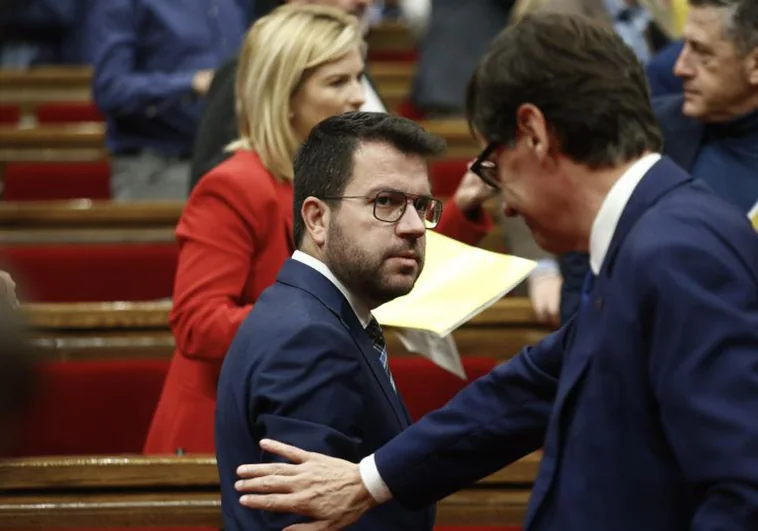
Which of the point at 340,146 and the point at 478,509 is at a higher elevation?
the point at 340,146

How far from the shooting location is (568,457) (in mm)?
1472

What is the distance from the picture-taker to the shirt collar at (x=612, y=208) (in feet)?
4.87

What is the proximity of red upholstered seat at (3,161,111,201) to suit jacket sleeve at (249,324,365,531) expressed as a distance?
2.82 m

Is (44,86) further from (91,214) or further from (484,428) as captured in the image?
(484,428)

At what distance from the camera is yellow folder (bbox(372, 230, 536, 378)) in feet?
6.82

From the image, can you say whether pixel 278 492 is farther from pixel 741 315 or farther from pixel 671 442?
pixel 741 315

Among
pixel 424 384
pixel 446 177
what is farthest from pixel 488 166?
pixel 446 177

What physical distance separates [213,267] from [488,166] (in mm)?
751

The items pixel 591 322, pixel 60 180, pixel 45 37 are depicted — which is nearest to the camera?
pixel 591 322

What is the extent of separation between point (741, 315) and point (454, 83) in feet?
10.5

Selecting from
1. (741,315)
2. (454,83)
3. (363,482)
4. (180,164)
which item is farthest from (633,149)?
(454,83)

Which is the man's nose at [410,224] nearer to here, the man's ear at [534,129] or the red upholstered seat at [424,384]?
the man's ear at [534,129]

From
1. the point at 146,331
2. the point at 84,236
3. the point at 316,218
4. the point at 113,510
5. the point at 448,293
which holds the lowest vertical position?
the point at 84,236

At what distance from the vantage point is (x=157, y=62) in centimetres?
393
